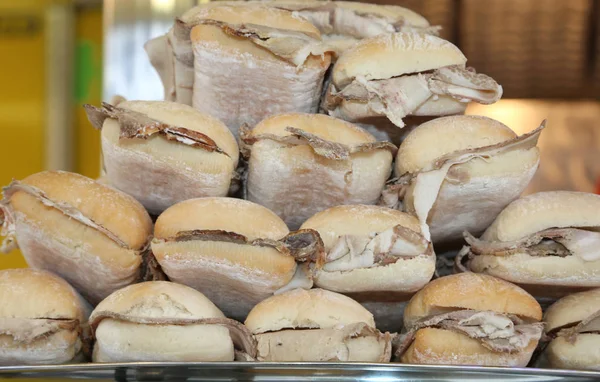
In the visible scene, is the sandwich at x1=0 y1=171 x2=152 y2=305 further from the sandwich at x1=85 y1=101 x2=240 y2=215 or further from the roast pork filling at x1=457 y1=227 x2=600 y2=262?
the roast pork filling at x1=457 y1=227 x2=600 y2=262

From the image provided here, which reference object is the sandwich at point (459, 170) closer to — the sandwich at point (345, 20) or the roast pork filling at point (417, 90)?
the roast pork filling at point (417, 90)

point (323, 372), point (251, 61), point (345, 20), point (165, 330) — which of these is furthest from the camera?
point (345, 20)

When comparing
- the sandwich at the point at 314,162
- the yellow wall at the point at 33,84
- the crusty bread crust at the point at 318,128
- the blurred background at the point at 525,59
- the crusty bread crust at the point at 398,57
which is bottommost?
the yellow wall at the point at 33,84

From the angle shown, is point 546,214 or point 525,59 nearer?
point 546,214

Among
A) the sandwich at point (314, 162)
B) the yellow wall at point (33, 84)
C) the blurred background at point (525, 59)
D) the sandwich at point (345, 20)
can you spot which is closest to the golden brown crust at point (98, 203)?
the sandwich at point (314, 162)

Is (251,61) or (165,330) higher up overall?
(251,61)

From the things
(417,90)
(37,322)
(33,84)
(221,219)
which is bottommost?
(33,84)

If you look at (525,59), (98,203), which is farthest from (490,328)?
(525,59)

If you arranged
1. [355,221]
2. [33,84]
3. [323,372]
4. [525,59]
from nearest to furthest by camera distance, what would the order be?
[323,372]
[355,221]
[525,59]
[33,84]

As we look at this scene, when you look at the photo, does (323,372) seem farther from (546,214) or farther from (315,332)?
(546,214)
